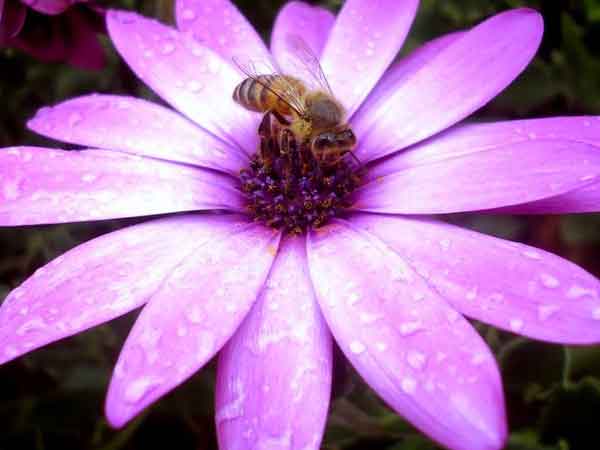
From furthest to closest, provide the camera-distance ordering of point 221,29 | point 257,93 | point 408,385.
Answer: point 221,29, point 257,93, point 408,385

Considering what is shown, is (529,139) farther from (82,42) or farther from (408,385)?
(82,42)

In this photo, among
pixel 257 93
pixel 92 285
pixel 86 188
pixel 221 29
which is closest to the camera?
pixel 92 285

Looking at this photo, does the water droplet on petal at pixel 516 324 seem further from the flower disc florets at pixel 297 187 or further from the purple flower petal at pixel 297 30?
the purple flower petal at pixel 297 30

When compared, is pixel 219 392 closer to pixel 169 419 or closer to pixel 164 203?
pixel 164 203

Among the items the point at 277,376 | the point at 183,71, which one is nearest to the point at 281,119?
the point at 183,71

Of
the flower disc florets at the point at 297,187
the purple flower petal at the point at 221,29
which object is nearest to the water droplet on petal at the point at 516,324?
the flower disc florets at the point at 297,187

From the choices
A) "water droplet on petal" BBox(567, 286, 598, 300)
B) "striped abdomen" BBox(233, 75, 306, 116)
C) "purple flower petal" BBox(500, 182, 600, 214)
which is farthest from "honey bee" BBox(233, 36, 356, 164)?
"water droplet on petal" BBox(567, 286, 598, 300)
